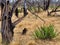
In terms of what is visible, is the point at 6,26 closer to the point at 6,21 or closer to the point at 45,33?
the point at 6,21

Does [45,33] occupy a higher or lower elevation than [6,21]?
lower

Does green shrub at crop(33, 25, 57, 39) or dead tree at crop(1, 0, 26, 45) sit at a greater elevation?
dead tree at crop(1, 0, 26, 45)

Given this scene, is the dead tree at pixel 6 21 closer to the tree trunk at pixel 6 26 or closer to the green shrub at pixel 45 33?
the tree trunk at pixel 6 26

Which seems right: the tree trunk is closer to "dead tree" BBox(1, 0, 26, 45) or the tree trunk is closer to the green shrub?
"dead tree" BBox(1, 0, 26, 45)

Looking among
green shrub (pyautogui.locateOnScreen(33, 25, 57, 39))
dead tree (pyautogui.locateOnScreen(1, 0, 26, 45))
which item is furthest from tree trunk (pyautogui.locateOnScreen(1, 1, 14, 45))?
green shrub (pyautogui.locateOnScreen(33, 25, 57, 39))

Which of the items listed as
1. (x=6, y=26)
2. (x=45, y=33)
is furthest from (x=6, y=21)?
(x=45, y=33)

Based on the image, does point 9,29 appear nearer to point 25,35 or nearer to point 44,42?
point 44,42

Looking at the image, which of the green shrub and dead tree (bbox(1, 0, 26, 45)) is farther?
the green shrub

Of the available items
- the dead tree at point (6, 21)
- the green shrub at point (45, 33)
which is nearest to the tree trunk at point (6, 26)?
the dead tree at point (6, 21)

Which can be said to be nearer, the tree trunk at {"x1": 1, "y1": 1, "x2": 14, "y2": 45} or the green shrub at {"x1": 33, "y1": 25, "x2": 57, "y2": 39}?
the tree trunk at {"x1": 1, "y1": 1, "x2": 14, "y2": 45}

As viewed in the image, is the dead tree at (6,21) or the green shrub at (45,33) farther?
the green shrub at (45,33)

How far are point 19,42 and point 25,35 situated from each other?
1380mm

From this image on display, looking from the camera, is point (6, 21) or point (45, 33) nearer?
point (6, 21)

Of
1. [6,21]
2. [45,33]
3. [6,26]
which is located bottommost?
[45,33]
